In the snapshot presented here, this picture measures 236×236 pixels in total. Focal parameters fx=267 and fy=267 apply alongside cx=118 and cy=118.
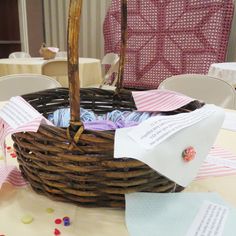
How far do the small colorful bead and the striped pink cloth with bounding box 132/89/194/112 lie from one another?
0.15 meters

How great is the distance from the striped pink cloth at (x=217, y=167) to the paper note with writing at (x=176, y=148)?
120mm

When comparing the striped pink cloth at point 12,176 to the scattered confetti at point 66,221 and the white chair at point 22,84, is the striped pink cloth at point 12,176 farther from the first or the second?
the white chair at point 22,84

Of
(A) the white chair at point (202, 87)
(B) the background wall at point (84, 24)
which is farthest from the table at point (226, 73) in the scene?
(B) the background wall at point (84, 24)

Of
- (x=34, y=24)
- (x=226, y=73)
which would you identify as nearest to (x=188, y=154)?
(x=226, y=73)

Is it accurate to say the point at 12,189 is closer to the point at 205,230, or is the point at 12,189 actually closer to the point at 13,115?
the point at 13,115

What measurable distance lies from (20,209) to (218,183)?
307 millimetres

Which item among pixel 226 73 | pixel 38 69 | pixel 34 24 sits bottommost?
pixel 38 69

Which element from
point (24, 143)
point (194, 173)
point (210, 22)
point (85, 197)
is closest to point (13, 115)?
point (24, 143)

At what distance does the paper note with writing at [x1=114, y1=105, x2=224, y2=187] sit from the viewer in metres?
0.29

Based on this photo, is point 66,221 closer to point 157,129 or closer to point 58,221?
point 58,221

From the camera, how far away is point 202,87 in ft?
4.21

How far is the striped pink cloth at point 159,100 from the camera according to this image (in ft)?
1.59

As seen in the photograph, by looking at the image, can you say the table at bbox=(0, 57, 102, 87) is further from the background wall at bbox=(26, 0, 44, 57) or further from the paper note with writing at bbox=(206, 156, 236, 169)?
the background wall at bbox=(26, 0, 44, 57)

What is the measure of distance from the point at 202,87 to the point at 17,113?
107 centimetres
